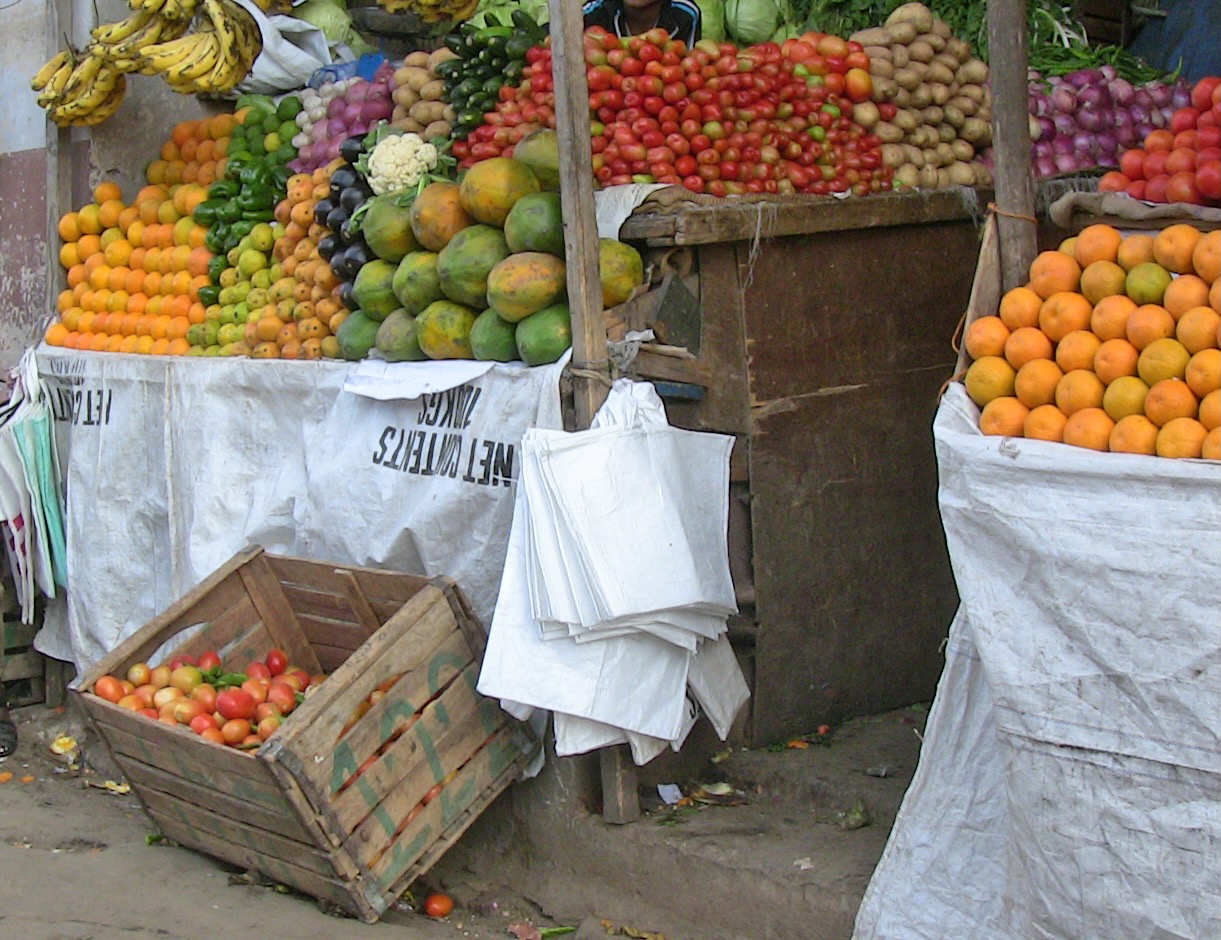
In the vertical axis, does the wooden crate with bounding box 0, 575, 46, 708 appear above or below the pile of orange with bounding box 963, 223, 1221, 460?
below

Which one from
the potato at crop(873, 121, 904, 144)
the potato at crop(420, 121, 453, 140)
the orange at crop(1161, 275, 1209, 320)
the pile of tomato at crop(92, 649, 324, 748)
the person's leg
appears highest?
the potato at crop(420, 121, 453, 140)

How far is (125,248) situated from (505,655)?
3.45 m

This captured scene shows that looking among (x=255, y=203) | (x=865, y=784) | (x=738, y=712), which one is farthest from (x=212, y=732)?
(x=255, y=203)

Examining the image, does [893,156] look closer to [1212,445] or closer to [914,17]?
[914,17]

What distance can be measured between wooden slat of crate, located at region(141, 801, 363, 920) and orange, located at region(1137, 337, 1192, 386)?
8.13 feet

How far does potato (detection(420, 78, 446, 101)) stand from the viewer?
518cm

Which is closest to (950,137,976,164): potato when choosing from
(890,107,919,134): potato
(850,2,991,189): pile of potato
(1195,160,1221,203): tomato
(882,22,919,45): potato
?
(850,2,991,189): pile of potato

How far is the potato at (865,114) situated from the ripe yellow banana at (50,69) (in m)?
3.50

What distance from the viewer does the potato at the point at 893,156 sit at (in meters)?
4.71

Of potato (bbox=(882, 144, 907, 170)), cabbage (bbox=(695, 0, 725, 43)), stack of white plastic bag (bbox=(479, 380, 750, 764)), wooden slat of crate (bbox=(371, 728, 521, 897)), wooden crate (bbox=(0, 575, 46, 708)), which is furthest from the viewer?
wooden crate (bbox=(0, 575, 46, 708))

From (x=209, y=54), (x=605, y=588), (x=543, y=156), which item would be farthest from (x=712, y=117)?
(x=209, y=54)

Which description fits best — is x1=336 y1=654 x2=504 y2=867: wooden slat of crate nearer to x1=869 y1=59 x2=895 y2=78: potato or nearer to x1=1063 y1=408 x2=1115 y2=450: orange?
x1=1063 y1=408 x2=1115 y2=450: orange

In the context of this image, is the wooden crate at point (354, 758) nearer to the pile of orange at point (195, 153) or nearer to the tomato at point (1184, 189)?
the tomato at point (1184, 189)

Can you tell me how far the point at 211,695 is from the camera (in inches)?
167
